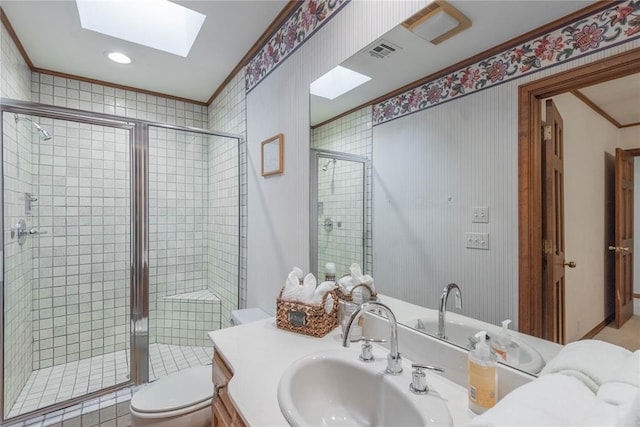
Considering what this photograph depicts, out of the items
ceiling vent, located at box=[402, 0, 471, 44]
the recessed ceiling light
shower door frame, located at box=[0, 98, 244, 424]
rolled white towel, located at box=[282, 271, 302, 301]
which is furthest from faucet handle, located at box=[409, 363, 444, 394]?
the recessed ceiling light

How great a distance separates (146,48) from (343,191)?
6.02ft

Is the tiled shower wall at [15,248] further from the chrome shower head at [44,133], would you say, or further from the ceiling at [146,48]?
the ceiling at [146,48]

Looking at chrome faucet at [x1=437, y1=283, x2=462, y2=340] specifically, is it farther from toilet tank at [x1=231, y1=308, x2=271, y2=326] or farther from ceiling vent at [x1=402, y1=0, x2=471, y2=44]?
toilet tank at [x1=231, y1=308, x2=271, y2=326]

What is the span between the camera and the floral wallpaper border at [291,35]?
1.46 metres

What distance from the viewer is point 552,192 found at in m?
0.70

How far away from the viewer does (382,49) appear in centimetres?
113

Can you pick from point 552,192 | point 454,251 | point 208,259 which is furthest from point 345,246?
point 208,259

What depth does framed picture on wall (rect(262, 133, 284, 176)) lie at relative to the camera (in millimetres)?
1780

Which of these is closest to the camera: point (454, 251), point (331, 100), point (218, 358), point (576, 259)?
point (576, 259)

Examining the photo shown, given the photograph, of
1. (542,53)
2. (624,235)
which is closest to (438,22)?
(542,53)

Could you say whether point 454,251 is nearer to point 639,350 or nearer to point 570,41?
point 639,350

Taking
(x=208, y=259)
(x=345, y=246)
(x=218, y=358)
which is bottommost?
(x=218, y=358)

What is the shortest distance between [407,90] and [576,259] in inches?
27.2

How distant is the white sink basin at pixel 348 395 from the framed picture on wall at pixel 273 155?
1123 millimetres
